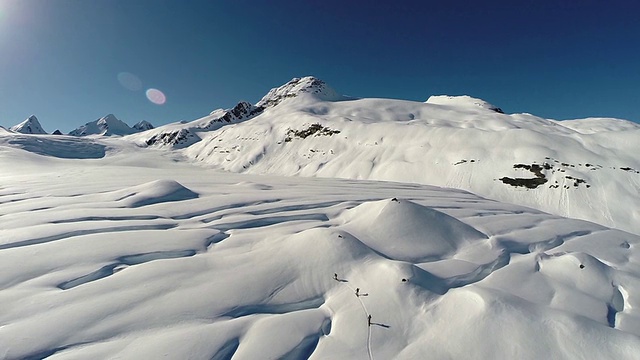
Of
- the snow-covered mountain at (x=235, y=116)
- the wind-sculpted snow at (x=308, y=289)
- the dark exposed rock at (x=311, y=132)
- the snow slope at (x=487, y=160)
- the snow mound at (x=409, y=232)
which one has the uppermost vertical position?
the snow-covered mountain at (x=235, y=116)

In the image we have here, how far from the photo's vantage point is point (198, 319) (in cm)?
318

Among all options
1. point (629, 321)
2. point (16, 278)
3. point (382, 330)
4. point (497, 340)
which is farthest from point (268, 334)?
point (629, 321)

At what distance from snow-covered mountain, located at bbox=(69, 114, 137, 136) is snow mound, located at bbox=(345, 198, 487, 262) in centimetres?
18357

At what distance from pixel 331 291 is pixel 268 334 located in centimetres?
104

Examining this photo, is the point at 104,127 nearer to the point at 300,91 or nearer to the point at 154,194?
the point at 300,91

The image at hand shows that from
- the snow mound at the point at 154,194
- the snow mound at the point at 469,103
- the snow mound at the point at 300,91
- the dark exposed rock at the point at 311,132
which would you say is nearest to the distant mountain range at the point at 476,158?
the dark exposed rock at the point at 311,132

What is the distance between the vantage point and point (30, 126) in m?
155

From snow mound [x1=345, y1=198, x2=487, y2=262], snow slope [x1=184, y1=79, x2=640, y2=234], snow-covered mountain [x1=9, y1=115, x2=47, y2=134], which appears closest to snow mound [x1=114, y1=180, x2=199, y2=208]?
snow mound [x1=345, y1=198, x2=487, y2=262]

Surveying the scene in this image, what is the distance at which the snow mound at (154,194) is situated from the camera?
7.93 m

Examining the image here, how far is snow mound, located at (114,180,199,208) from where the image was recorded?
7.93 m

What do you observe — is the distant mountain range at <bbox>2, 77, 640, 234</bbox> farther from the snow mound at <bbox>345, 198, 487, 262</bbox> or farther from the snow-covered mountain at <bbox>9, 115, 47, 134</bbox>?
the snow-covered mountain at <bbox>9, 115, 47, 134</bbox>

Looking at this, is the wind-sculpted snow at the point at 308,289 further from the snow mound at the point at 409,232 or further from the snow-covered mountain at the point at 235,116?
the snow-covered mountain at the point at 235,116

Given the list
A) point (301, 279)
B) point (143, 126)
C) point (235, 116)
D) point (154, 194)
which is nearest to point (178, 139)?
point (235, 116)

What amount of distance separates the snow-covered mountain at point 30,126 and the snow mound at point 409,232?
209m
